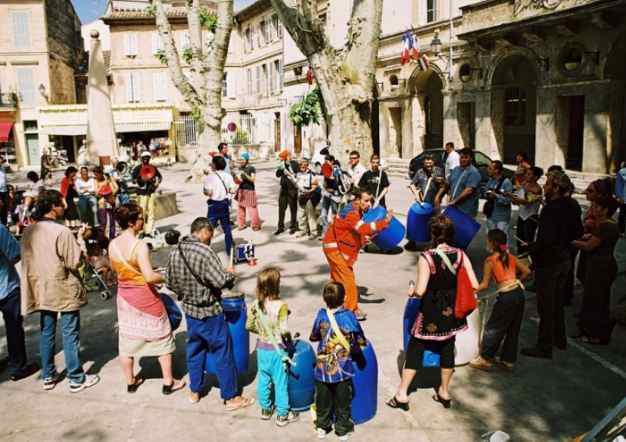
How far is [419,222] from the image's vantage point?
29.9 feet

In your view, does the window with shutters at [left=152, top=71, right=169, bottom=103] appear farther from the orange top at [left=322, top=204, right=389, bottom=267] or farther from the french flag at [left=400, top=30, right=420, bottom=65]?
the orange top at [left=322, top=204, right=389, bottom=267]

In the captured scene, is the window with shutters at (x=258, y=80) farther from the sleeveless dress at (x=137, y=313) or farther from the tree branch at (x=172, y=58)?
the sleeveless dress at (x=137, y=313)

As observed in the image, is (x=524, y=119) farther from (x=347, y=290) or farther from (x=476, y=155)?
(x=347, y=290)

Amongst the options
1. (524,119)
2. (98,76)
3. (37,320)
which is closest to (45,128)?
(98,76)

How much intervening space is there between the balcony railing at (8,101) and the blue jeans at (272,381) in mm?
38004

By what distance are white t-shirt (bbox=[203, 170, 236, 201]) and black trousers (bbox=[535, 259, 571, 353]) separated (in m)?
5.50

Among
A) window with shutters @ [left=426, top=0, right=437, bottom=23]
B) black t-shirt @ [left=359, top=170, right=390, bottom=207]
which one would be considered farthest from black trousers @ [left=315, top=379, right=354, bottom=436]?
window with shutters @ [left=426, top=0, right=437, bottom=23]

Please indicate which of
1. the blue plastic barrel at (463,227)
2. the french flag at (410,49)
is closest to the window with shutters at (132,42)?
the french flag at (410,49)

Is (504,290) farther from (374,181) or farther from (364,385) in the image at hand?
(374,181)

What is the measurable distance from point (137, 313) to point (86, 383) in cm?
105

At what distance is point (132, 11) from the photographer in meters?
42.7

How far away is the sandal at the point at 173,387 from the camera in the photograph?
5.00 metres

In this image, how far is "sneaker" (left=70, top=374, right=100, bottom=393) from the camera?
5105 mm

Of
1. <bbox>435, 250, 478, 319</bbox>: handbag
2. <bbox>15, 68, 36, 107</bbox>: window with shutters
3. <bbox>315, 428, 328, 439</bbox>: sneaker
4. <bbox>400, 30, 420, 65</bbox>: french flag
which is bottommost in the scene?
<bbox>315, 428, 328, 439</bbox>: sneaker
